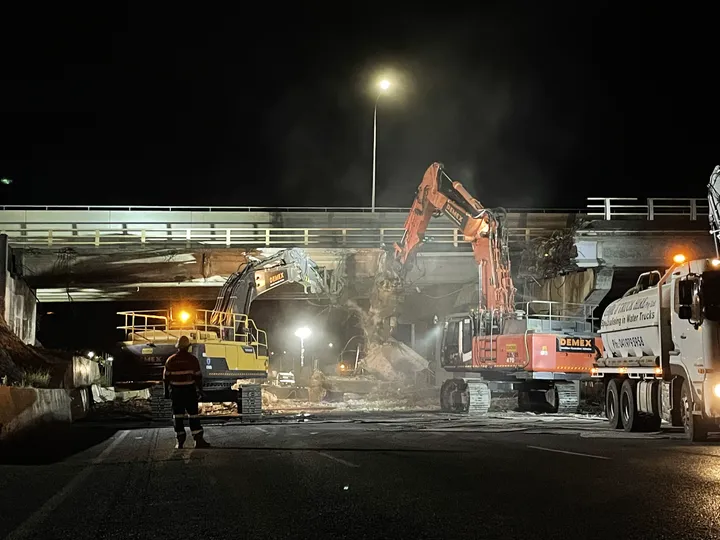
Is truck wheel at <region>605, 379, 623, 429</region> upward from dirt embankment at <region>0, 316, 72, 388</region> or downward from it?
downward

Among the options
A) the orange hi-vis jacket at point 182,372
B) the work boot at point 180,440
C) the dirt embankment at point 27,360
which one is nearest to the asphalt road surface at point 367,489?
the work boot at point 180,440

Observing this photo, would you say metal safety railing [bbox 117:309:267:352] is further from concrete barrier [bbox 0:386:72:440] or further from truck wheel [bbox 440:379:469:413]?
truck wheel [bbox 440:379:469:413]

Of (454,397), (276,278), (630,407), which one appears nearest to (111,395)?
(276,278)

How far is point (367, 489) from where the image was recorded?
8.29 m

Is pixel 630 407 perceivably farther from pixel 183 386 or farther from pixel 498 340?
pixel 183 386

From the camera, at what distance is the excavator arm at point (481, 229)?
2288 cm

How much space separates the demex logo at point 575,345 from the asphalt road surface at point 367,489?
7.29 meters

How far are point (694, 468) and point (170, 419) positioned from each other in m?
14.0

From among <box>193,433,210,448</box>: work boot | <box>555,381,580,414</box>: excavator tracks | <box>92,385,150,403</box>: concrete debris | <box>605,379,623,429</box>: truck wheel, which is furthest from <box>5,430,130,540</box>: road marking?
<box>92,385,150,403</box>: concrete debris

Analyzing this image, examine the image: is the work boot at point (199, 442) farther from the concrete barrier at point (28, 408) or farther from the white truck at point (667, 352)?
the white truck at point (667, 352)

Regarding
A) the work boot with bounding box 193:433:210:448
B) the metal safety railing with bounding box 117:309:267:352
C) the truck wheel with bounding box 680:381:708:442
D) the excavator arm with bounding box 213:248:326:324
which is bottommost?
the work boot with bounding box 193:433:210:448

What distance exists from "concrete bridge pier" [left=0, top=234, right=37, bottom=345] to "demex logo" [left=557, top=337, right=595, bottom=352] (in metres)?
22.2

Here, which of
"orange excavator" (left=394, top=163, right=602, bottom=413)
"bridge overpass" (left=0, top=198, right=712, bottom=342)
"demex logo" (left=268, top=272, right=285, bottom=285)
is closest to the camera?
"orange excavator" (left=394, top=163, right=602, bottom=413)

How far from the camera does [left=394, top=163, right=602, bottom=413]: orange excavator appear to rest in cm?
2150
